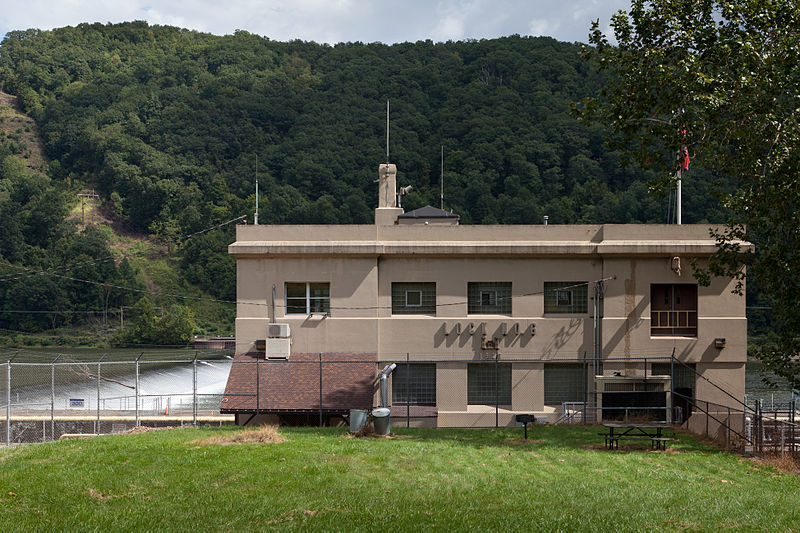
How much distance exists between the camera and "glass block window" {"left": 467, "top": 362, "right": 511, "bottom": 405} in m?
33.1

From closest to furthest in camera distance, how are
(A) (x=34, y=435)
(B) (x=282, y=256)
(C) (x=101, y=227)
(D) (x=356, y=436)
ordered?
(D) (x=356, y=436) → (B) (x=282, y=256) → (A) (x=34, y=435) → (C) (x=101, y=227)

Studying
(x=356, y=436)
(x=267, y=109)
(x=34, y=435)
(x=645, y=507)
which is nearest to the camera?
(x=645, y=507)

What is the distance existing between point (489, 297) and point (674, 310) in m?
7.38

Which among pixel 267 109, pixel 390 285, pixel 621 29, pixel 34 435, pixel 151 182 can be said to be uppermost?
pixel 267 109

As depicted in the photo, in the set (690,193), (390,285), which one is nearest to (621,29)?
(390,285)

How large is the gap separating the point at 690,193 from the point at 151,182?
106m

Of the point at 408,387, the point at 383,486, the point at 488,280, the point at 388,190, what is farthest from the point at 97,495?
the point at 388,190

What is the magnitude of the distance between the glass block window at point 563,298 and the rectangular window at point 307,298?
8867mm

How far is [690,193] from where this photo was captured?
312 ft

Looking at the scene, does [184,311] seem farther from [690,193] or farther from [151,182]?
[690,193]

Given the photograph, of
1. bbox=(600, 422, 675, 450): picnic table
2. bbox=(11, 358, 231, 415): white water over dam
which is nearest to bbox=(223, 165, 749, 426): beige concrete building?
bbox=(600, 422, 675, 450): picnic table

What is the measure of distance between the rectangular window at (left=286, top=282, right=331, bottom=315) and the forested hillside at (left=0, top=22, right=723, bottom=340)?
67.9 metres

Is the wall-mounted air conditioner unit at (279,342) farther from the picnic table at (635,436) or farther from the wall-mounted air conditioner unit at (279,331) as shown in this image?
the picnic table at (635,436)

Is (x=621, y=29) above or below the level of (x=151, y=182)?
below
